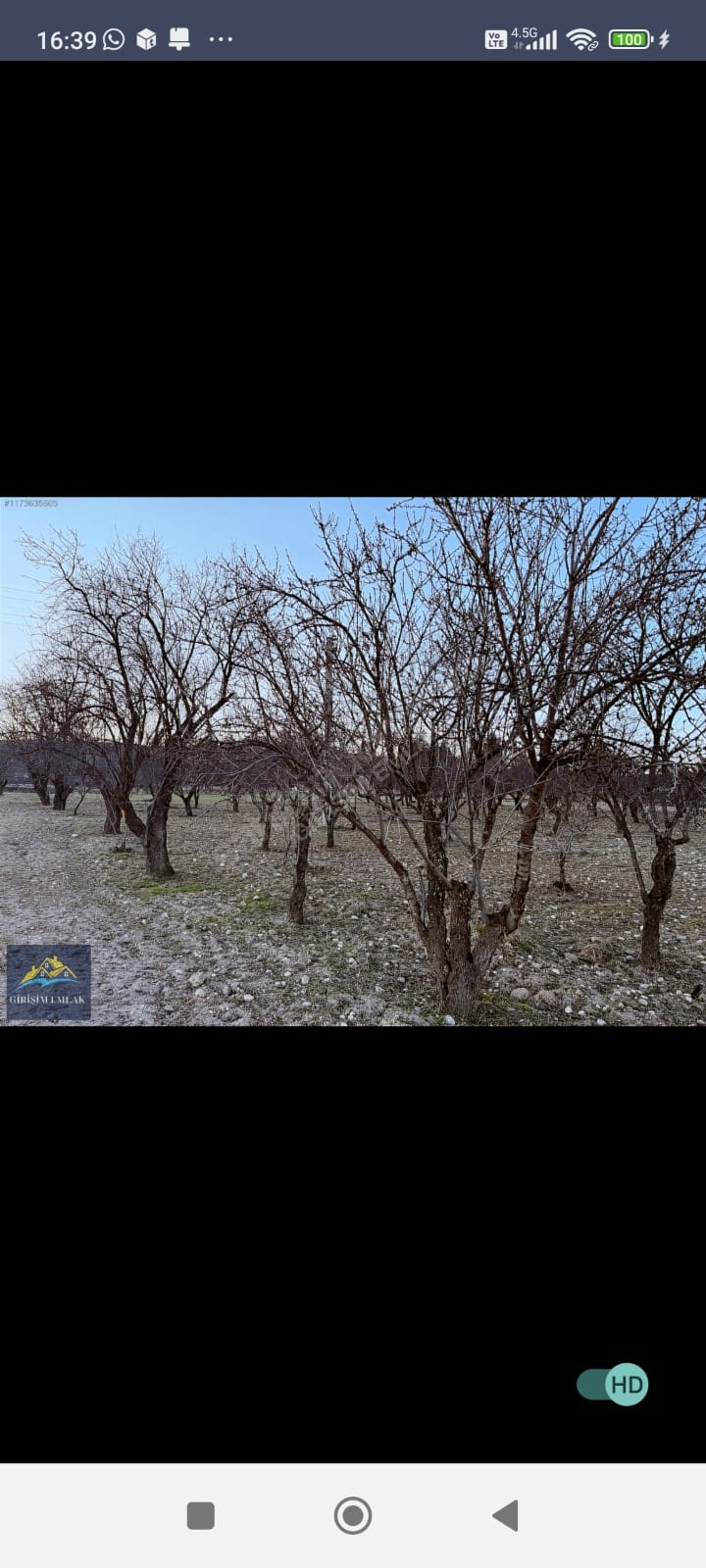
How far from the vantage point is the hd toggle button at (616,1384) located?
1025 mm

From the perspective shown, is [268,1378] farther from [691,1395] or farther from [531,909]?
[531,909]

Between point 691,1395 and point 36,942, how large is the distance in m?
1.79

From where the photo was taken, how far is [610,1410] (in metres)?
1.03

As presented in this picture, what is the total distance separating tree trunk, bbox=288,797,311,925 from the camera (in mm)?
1924
